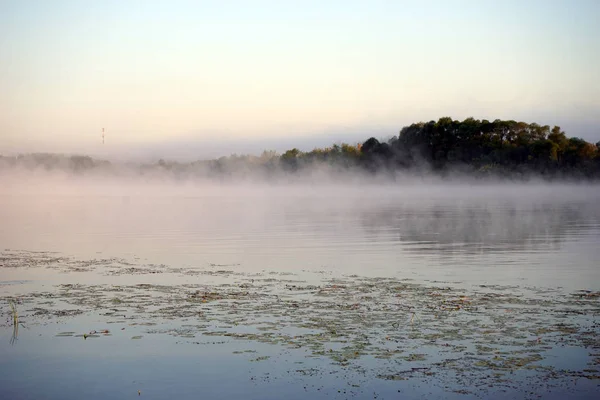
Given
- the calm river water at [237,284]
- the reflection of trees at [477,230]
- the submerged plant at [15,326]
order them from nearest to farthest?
the calm river water at [237,284] < the submerged plant at [15,326] < the reflection of trees at [477,230]

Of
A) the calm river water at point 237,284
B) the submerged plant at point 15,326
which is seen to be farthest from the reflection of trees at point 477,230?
the submerged plant at point 15,326

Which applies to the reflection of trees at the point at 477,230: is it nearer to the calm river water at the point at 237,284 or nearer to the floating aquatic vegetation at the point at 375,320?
the calm river water at the point at 237,284

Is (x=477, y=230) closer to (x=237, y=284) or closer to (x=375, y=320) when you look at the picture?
(x=237, y=284)

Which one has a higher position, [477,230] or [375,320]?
[375,320]

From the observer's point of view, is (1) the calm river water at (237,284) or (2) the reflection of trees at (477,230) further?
(2) the reflection of trees at (477,230)

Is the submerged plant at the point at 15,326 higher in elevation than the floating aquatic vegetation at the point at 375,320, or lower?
higher

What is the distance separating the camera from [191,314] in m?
16.5

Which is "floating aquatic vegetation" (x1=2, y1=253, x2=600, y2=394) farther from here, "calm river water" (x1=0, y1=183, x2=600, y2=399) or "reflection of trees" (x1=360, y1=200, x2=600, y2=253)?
"reflection of trees" (x1=360, y1=200, x2=600, y2=253)

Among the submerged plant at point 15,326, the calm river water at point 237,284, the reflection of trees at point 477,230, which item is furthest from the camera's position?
the reflection of trees at point 477,230

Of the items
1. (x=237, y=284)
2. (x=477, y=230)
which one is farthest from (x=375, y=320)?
(x=477, y=230)

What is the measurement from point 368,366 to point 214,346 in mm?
3075

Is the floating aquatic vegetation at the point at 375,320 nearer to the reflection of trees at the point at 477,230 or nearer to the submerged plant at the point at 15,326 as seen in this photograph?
the submerged plant at the point at 15,326

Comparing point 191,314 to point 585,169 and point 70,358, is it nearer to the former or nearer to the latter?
point 70,358

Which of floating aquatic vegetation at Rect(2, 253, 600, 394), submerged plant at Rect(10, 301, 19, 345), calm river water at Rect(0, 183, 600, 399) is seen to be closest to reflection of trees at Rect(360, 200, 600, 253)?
calm river water at Rect(0, 183, 600, 399)
